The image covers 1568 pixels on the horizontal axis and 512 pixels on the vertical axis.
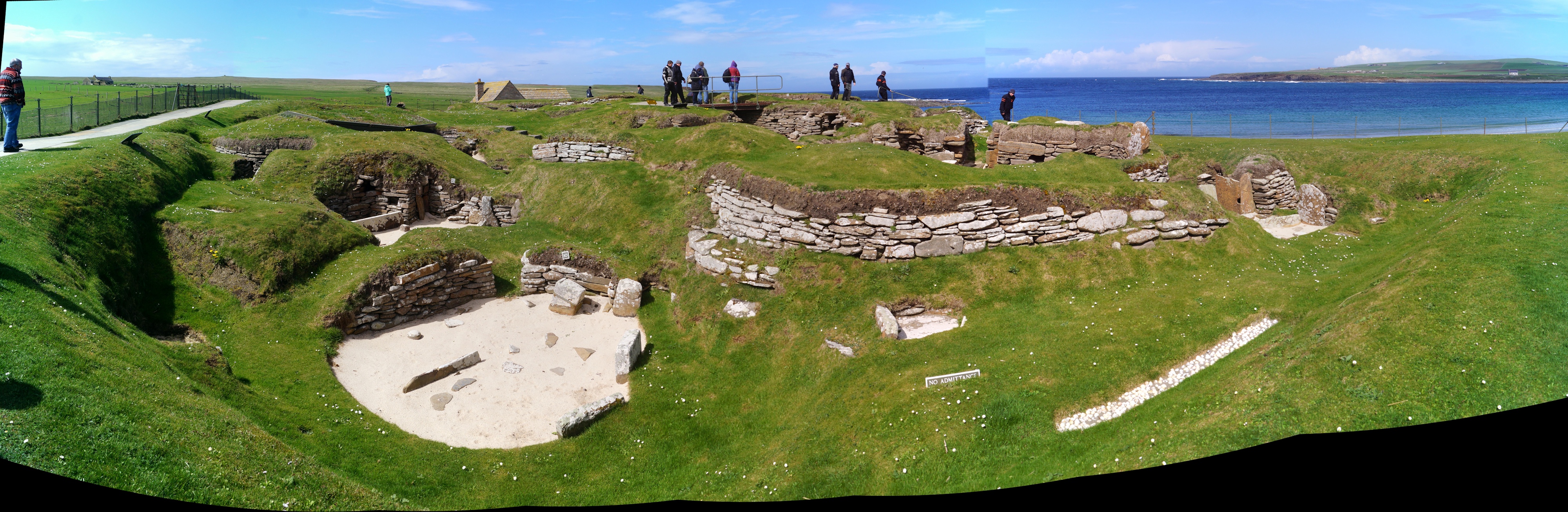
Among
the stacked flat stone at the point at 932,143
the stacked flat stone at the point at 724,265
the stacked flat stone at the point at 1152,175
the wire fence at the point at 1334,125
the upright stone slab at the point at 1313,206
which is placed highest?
the wire fence at the point at 1334,125

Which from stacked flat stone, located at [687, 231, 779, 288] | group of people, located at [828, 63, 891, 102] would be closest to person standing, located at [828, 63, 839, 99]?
group of people, located at [828, 63, 891, 102]

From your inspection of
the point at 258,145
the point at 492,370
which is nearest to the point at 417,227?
the point at 258,145

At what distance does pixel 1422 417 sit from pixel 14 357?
12489 millimetres

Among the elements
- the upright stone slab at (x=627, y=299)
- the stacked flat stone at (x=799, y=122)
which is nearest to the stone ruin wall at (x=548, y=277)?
the upright stone slab at (x=627, y=299)

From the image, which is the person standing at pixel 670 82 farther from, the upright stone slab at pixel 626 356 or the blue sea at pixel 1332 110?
the blue sea at pixel 1332 110

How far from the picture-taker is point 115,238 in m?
14.8

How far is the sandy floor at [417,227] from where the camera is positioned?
23203 mm

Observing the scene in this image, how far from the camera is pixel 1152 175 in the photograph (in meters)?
24.0

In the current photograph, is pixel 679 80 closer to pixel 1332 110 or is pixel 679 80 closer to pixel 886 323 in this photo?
pixel 886 323

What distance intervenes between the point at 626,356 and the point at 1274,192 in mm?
21968

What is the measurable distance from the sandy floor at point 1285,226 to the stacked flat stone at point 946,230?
202 inches

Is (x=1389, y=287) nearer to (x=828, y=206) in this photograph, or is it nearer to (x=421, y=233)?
(x=828, y=206)

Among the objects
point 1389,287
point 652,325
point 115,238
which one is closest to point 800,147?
point 652,325

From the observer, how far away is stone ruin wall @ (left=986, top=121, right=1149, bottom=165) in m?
25.9
